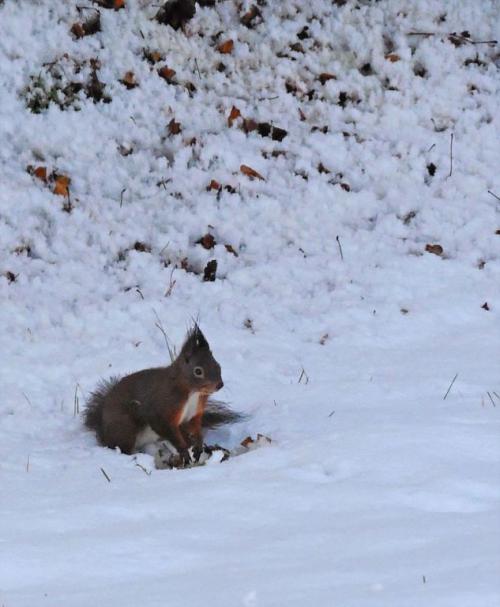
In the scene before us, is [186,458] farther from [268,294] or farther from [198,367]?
[268,294]

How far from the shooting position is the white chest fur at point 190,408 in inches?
200

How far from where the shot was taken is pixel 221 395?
5.84 m

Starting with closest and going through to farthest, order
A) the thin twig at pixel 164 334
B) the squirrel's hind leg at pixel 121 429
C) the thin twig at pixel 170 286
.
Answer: the squirrel's hind leg at pixel 121 429, the thin twig at pixel 164 334, the thin twig at pixel 170 286

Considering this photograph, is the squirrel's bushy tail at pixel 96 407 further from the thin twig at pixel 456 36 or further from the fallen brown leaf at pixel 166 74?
the thin twig at pixel 456 36

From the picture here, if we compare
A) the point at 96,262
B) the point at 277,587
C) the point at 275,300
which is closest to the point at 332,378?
the point at 275,300

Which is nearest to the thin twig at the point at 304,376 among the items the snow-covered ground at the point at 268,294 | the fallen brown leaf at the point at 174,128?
the snow-covered ground at the point at 268,294

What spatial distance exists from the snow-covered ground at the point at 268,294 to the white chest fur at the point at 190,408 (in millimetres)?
237

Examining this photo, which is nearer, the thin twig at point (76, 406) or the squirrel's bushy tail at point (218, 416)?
the squirrel's bushy tail at point (218, 416)

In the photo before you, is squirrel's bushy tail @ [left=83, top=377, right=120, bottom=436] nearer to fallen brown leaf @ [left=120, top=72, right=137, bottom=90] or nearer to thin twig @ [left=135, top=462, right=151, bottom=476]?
thin twig @ [left=135, top=462, right=151, bottom=476]

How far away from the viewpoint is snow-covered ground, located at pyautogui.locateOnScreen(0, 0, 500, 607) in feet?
11.7

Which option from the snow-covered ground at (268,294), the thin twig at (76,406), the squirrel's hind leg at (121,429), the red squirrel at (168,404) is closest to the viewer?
the snow-covered ground at (268,294)

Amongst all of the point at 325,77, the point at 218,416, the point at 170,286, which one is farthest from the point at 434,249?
the point at 218,416

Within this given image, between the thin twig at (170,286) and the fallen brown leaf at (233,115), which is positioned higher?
the fallen brown leaf at (233,115)

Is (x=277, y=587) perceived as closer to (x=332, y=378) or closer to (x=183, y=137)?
(x=332, y=378)
